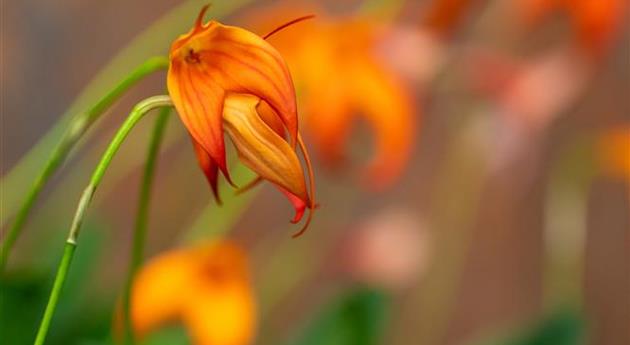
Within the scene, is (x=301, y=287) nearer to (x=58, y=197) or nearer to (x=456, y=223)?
(x=456, y=223)

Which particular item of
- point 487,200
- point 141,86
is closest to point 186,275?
point 141,86

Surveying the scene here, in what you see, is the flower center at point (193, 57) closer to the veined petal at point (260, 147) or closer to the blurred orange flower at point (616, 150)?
the veined petal at point (260, 147)

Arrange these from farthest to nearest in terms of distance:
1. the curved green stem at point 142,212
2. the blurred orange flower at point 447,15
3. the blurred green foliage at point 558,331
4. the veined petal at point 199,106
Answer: the blurred green foliage at point 558,331 < the blurred orange flower at point 447,15 < the curved green stem at point 142,212 < the veined petal at point 199,106

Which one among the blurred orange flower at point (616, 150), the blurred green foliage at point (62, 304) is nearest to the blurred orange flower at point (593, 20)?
the blurred orange flower at point (616, 150)

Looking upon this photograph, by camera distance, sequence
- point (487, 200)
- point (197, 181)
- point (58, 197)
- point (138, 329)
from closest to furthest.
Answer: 1. point (138, 329)
2. point (58, 197)
3. point (197, 181)
4. point (487, 200)

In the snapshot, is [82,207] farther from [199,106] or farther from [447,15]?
[447,15]

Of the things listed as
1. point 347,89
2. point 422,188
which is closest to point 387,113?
point 347,89
